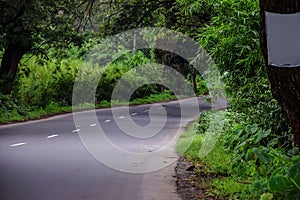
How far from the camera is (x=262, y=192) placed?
4.04 m

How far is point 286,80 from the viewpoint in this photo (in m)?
3.70

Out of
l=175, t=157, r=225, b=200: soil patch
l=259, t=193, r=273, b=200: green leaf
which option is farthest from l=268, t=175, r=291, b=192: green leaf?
l=175, t=157, r=225, b=200: soil patch

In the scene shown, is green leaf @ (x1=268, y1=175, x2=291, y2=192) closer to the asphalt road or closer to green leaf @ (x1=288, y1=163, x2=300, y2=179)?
green leaf @ (x1=288, y1=163, x2=300, y2=179)

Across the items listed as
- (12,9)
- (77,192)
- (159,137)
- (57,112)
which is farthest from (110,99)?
(77,192)

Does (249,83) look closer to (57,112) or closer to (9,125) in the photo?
(9,125)

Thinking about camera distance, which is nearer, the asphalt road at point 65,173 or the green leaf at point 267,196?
the green leaf at point 267,196

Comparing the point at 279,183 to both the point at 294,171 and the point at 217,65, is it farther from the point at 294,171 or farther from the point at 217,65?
the point at 217,65

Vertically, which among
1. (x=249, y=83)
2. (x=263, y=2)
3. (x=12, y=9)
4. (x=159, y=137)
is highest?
(x=12, y=9)

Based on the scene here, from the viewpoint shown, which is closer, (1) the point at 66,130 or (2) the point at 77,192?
(2) the point at 77,192

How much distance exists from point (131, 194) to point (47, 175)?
2035 millimetres

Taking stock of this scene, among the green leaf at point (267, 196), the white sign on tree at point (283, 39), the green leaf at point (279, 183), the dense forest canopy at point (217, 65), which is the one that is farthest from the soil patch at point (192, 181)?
the white sign on tree at point (283, 39)

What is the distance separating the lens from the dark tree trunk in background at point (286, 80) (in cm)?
363

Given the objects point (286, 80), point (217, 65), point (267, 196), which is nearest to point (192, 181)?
point (217, 65)

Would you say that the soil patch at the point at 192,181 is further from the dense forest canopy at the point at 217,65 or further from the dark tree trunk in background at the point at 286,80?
the dark tree trunk in background at the point at 286,80
